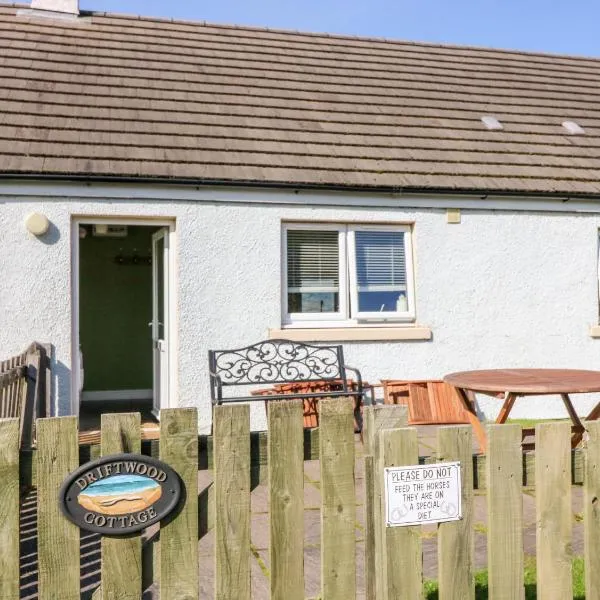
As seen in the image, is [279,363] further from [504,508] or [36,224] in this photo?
[504,508]

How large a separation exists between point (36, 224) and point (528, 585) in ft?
18.6

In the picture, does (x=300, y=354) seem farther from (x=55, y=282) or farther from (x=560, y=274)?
(x=560, y=274)

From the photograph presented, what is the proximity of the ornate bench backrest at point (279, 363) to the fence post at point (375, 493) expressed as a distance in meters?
4.42

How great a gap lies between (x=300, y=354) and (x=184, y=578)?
16.6 feet

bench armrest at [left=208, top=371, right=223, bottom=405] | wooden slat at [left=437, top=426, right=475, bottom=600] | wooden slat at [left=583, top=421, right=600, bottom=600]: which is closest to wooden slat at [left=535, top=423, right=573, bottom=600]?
wooden slat at [left=583, top=421, right=600, bottom=600]

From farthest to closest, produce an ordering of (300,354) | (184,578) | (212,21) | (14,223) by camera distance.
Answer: (212,21) → (300,354) → (14,223) → (184,578)

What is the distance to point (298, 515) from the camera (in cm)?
242

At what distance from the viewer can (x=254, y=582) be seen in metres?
3.33

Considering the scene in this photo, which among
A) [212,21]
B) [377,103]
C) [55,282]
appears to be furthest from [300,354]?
[212,21]

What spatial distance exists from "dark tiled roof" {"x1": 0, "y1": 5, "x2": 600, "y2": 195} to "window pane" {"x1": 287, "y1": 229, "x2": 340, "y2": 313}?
697mm

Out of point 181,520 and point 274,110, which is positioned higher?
point 274,110

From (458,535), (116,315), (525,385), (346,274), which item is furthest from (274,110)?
(458,535)

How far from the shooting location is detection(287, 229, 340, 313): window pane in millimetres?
7590

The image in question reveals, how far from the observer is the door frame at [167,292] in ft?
22.8
